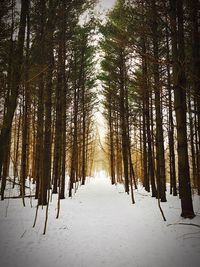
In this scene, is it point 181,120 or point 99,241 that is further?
point 181,120

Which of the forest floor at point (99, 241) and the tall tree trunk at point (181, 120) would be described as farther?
the tall tree trunk at point (181, 120)

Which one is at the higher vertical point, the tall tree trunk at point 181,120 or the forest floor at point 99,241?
the tall tree trunk at point 181,120

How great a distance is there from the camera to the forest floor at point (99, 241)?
391cm

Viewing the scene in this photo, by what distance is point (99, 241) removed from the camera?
4.86 metres

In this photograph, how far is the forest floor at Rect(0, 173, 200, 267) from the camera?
391 centimetres

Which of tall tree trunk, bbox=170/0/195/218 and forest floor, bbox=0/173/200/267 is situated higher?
tall tree trunk, bbox=170/0/195/218

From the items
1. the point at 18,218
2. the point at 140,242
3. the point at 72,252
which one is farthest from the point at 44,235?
the point at 140,242

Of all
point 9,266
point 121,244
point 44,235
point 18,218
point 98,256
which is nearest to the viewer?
point 9,266

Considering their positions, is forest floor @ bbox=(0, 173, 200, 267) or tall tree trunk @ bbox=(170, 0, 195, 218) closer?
forest floor @ bbox=(0, 173, 200, 267)

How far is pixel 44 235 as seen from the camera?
526 centimetres

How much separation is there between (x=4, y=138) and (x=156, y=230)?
476cm

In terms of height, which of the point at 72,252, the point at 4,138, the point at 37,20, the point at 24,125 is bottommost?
the point at 72,252

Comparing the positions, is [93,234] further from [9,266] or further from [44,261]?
[9,266]

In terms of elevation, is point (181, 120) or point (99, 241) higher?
point (181, 120)
